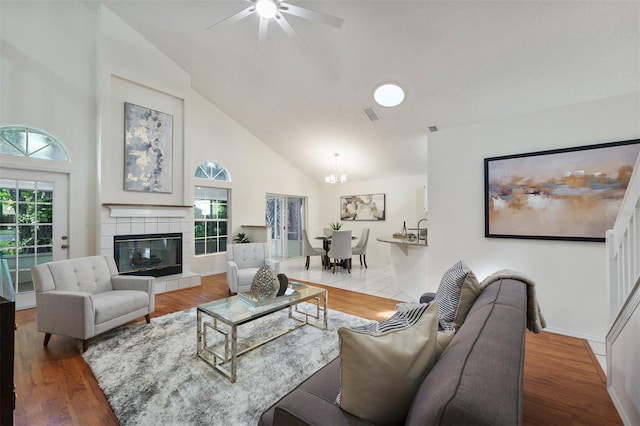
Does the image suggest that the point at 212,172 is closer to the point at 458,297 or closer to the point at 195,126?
the point at 195,126

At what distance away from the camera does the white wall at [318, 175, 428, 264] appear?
643 centimetres

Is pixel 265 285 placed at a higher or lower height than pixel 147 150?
lower

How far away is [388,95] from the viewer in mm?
3973

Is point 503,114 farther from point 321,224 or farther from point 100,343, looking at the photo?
point 321,224

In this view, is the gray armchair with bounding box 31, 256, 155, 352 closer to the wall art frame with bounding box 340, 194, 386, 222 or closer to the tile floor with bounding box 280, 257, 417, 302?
the tile floor with bounding box 280, 257, 417, 302

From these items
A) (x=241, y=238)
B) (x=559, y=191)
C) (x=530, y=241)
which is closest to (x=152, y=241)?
(x=241, y=238)

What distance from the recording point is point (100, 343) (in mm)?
2564

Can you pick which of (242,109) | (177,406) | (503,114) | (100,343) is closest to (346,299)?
(177,406)

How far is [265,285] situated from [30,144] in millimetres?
3925

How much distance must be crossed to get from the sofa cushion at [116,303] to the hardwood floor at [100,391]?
351mm

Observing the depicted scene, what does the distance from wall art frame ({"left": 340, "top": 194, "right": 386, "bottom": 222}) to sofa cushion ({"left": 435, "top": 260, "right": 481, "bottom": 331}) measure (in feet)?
17.1

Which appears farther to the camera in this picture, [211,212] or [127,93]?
[211,212]

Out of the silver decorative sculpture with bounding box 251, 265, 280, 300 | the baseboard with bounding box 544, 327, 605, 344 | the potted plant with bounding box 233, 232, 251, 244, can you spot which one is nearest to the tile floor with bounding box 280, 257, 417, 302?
the potted plant with bounding box 233, 232, 251, 244

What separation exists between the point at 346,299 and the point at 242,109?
4.16 m
